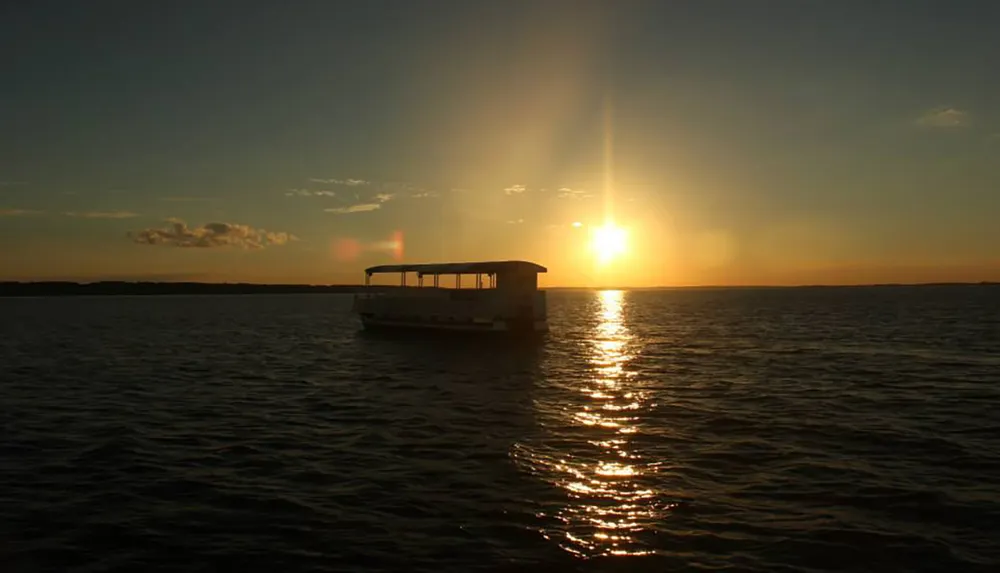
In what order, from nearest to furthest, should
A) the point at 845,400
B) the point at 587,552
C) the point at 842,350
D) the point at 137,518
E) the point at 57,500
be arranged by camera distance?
1. the point at 587,552
2. the point at 137,518
3. the point at 57,500
4. the point at 845,400
5. the point at 842,350

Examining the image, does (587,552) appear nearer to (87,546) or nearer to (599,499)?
(599,499)

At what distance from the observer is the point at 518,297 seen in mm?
54625

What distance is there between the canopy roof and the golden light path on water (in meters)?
25.7

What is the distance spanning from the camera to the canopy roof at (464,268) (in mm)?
53781

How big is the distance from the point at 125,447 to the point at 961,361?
43.3 metres

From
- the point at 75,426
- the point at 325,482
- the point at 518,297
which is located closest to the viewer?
the point at 325,482

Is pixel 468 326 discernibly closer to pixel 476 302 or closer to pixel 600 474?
pixel 476 302

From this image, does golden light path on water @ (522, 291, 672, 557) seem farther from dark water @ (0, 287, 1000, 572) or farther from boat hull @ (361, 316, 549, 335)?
boat hull @ (361, 316, 549, 335)

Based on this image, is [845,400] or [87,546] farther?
[845,400]

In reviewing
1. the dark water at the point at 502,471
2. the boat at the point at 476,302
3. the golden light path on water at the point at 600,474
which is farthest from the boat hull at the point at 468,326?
the golden light path on water at the point at 600,474

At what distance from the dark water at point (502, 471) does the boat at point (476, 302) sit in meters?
19.4

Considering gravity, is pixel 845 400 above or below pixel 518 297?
below

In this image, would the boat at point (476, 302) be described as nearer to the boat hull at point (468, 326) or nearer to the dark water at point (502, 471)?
the boat hull at point (468, 326)

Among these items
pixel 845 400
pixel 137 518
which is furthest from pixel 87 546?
pixel 845 400
